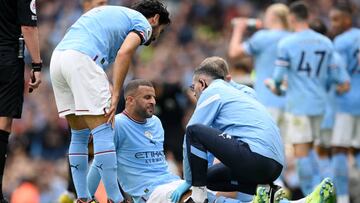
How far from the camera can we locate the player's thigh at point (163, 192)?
33.9 feet

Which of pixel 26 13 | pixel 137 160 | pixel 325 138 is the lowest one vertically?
pixel 325 138

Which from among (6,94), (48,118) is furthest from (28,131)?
(6,94)

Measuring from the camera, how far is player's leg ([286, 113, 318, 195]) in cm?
1426

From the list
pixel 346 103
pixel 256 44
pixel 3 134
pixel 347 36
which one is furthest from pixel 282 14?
pixel 3 134

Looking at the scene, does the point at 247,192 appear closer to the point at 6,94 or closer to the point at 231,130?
the point at 231,130

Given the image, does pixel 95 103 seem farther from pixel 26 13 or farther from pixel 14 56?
pixel 26 13

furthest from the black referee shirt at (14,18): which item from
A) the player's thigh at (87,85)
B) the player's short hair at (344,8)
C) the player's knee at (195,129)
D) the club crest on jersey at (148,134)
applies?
the player's short hair at (344,8)

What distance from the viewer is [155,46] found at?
70.5ft

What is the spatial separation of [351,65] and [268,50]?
117 cm

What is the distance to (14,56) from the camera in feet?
33.3

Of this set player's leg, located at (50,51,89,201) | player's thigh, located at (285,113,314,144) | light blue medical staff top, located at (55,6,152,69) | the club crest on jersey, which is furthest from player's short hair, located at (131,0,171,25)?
player's thigh, located at (285,113,314,144)

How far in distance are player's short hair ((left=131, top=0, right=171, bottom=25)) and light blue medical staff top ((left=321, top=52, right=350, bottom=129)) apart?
4.50m

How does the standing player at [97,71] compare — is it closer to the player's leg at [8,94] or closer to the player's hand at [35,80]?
the player's hand at [35,80]

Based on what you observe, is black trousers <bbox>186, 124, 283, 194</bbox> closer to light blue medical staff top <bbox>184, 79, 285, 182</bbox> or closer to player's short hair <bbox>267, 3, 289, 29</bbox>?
light blue medical staff top <bbox>184, 79, 285, 182</bbox>
